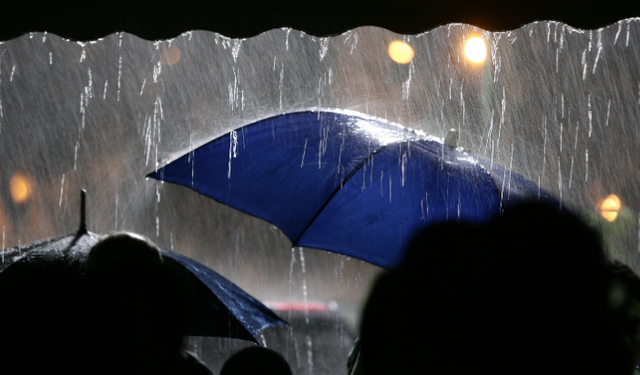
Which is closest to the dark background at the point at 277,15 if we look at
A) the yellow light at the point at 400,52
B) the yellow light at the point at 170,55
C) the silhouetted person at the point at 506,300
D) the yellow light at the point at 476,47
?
the silhouetted person at the point at 506,300

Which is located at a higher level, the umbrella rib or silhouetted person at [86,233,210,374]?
the umbrella rib

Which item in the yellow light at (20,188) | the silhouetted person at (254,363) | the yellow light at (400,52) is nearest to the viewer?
the silhouetted person at (254,363)

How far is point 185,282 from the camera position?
2.90m

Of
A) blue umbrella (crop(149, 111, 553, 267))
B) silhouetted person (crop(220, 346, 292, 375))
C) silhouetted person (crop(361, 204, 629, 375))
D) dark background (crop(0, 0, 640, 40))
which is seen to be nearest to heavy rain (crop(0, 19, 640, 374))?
blue umbrella (crop(149, 111, 553, 267))

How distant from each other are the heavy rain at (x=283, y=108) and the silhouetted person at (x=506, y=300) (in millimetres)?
9438

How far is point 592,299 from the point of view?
0.67 meters

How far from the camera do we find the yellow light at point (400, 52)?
16547 millimetres

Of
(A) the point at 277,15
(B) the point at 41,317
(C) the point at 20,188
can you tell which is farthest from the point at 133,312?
(C) the point at 20,188

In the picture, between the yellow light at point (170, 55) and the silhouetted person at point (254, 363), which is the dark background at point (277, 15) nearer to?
the silhouetted person at point (254, 363)

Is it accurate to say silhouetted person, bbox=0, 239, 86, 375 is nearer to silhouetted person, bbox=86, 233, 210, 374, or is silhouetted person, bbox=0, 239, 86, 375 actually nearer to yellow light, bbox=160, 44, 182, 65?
silhouetted person, bbox=86, 233, 210, 374

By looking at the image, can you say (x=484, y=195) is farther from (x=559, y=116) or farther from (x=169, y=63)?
(x=169, y=63)

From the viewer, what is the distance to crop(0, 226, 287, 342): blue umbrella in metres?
2.30

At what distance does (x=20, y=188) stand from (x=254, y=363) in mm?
19250

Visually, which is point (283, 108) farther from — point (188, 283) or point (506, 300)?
point (506, 300)
